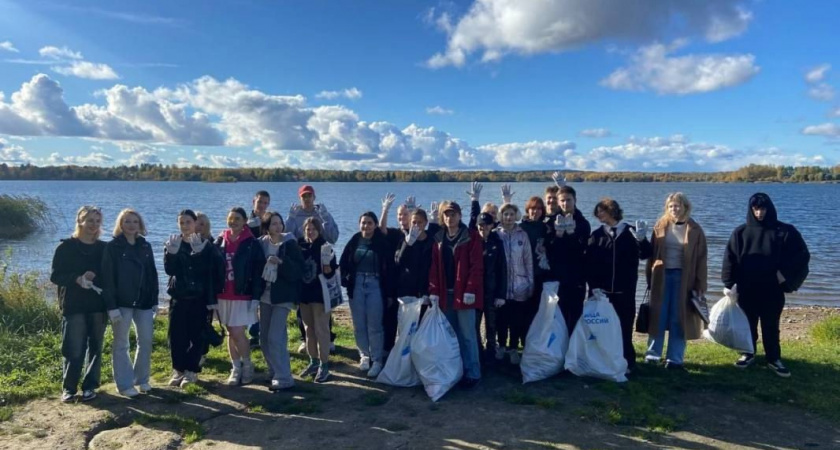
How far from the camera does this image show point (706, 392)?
5.84 meters

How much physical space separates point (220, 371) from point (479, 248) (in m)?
3.38

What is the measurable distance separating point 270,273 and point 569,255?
10.7 feet

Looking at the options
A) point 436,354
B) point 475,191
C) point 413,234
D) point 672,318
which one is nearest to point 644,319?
point 672,318

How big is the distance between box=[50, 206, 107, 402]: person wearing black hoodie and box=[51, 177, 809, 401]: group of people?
1 cm

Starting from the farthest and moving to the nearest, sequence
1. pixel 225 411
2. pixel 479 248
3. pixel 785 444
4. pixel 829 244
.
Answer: pixel 829 244 → pixel 479 248 → pixel 225 411 → pixel 785 444

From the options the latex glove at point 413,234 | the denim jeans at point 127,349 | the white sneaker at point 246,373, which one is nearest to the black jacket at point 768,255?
the latex glove at point 413,234

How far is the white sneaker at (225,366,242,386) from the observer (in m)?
6.22

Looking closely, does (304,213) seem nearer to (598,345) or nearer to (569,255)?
(569,255)

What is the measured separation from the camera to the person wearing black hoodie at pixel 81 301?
5527 mm

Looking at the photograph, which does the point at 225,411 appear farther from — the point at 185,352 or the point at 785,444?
the point at 785,444

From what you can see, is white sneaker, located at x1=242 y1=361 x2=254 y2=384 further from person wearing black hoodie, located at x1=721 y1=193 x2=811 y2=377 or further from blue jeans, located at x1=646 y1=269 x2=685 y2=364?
person wearing black hoodie, located at x1=721 y1=193 x2=811 y2=377

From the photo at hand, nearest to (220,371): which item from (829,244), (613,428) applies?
(613,428)

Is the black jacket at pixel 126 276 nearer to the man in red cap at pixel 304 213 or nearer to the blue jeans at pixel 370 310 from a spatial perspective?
the man in red cap at pixel 304 213

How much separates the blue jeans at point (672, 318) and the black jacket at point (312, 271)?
3.81 metres
